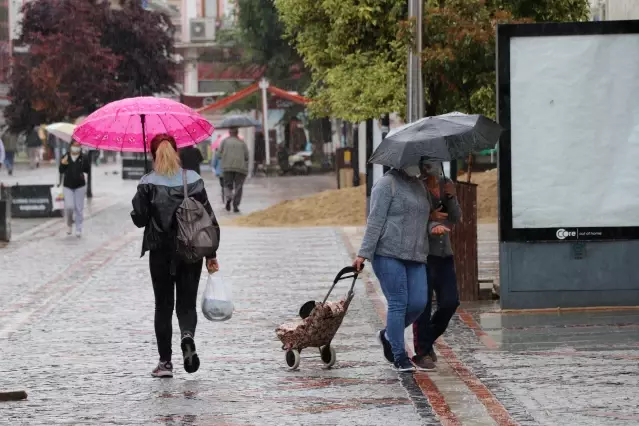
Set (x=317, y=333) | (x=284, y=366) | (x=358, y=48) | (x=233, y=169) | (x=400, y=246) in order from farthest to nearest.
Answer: (x=233, y=169), (x=358, y=48), (x=284, y=366), (x=317, y=333), (x=400, y=246)

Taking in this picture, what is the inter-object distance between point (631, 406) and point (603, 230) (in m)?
4.93

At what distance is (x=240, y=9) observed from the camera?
50750mm

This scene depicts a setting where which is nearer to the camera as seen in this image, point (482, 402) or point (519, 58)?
point (482, 402)

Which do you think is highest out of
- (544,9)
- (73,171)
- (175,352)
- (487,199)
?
(544,9)

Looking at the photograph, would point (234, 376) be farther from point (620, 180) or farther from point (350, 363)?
point (620, 180)

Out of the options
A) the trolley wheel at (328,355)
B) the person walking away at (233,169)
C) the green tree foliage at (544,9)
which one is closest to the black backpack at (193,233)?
the trolley wheel at (328,355)

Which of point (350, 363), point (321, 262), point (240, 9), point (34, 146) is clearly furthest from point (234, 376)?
point (34, 146)

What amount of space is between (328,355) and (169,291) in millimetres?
1199

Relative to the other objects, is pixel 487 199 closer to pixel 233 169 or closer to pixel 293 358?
pixel 233 169

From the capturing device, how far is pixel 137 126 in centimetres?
1200

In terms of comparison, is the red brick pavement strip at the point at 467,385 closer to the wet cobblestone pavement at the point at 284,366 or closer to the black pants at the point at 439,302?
the wet cobblestone pavement at the point at 284,366

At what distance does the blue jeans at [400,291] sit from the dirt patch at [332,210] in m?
16.1

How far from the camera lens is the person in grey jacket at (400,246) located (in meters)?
10.8

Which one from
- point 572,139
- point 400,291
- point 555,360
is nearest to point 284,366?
point 400,291
